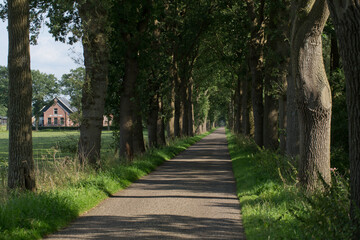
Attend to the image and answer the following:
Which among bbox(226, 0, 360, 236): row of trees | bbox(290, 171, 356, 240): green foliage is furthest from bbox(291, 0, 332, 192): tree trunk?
bbox(290, 171, 356, 240): green foliage

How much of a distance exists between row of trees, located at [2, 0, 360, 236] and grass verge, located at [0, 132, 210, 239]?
84 centimetres

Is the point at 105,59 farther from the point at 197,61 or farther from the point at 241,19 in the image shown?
the point at 197,61

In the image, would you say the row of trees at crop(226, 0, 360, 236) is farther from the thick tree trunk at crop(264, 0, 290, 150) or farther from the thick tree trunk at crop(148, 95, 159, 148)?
the thick tree trunk at crop(148, 95, 159, 148)

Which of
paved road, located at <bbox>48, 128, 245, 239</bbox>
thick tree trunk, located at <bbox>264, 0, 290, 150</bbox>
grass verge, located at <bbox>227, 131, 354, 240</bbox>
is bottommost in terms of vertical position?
paved road, located at <bbox>48, 128, 245, 239</bbox>

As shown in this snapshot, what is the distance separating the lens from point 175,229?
763cm

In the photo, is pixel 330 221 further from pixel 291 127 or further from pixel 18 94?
pixel 291 127

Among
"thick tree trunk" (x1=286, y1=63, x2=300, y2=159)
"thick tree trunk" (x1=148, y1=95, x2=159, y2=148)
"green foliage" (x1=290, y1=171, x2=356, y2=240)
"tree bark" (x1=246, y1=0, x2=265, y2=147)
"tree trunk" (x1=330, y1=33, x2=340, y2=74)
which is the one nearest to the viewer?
"green foliage" (x1=290, y1=171, x2=356, y2=240)

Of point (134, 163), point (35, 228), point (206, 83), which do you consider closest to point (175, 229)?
point (35, 228)

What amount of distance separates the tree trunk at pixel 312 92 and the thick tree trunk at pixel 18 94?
586cm

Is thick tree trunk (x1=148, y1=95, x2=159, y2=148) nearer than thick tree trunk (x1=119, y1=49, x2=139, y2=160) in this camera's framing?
No

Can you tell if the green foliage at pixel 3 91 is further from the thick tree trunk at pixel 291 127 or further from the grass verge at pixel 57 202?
the thick tree trunk at pixel 291 127

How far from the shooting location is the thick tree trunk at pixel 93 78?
1366 cm

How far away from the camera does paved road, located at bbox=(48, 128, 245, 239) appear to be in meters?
7.36

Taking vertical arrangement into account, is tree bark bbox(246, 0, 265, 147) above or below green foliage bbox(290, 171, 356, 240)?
above
